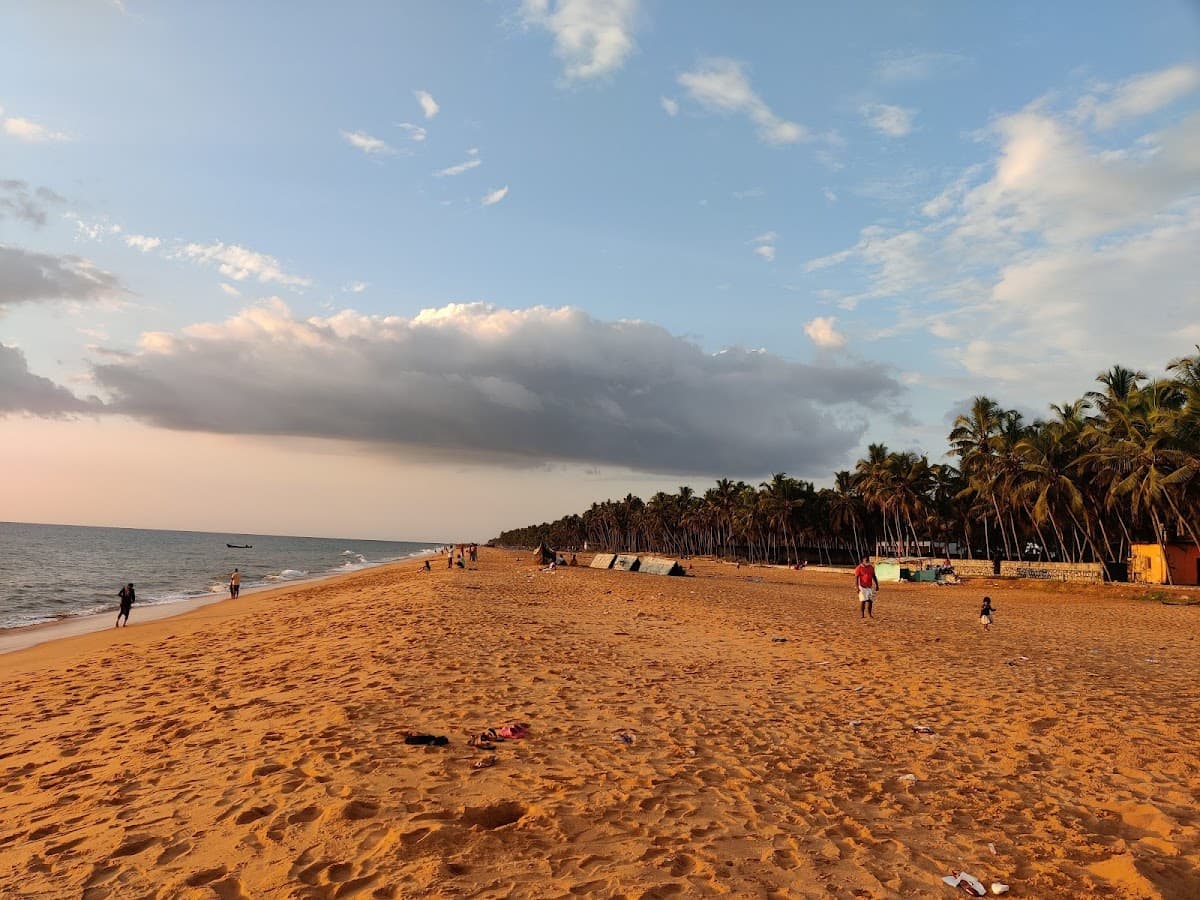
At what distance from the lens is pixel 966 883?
488 cm

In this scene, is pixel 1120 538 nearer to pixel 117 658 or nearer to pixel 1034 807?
pixel 1034 807

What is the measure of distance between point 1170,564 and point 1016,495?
9.63 meters

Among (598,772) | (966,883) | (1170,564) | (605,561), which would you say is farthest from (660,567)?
(966,883)

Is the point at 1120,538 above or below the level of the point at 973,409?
below

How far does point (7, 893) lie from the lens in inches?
181

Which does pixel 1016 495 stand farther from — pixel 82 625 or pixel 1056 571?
pixel 82 625

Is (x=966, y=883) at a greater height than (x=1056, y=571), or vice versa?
(x=1056, y=571)

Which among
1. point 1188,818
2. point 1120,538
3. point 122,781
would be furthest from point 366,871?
point 1120,538

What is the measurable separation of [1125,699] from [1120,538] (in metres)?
65.0

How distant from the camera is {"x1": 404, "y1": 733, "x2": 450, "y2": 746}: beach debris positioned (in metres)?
7.48

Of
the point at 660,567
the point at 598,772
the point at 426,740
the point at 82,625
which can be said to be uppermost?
the point at 660,567

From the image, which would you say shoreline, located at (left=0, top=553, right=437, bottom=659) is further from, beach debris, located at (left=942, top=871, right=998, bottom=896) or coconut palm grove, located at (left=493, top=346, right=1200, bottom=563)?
coconut palm grove, located at (left=493, top=346, right=1200, bottom=563)

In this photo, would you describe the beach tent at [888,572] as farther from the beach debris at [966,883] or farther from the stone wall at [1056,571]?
the beach debris at [966,883]

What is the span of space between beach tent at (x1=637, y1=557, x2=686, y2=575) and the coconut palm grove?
25.8 m
